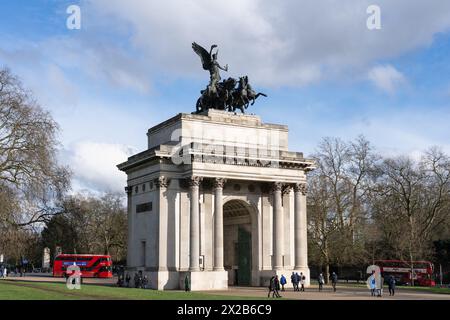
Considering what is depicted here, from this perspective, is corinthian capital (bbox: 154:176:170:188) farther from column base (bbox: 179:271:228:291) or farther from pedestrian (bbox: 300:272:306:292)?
pedestrian (bbox: 300:272:306:292)

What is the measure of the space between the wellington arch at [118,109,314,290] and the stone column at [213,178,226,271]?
0.25 ft

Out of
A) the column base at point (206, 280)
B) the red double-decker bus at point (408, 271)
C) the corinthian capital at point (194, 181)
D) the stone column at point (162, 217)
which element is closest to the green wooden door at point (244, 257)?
the column base at point (206, 280)

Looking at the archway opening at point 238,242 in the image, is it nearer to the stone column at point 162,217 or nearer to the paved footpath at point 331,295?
the paved footpath at point 331,295

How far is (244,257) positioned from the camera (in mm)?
54688

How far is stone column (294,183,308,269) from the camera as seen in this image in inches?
2082

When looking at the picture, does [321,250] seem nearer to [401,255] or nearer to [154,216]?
[401,255]

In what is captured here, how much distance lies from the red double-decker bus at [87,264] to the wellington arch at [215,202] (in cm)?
2792

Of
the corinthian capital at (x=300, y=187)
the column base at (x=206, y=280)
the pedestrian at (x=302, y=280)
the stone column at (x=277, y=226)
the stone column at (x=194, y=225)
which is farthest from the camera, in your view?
the corinthian capital at (x=300, y=187)

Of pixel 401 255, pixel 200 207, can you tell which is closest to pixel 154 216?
pixel 200 207

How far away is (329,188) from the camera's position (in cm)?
7119

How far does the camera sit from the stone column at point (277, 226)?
51688 millimetres

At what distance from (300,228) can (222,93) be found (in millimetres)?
12957

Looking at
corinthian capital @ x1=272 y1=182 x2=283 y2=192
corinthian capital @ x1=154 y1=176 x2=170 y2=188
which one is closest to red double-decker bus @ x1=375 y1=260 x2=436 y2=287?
corinthian capital @ x1=272 y1=182 x2=283 y2=192
